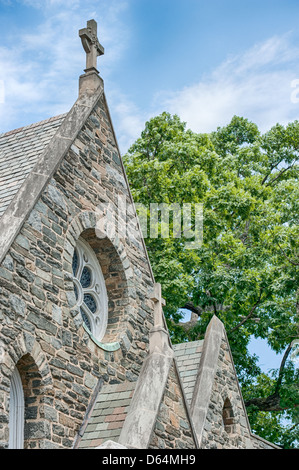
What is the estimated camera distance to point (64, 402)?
9.73 m

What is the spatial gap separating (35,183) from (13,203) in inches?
23.9

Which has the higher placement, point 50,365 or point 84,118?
point 84,118

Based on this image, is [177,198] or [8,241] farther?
[177,198]

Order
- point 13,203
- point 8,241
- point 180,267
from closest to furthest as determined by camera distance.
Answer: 1. point 8,241
2. point 13,203
3. point 180,267

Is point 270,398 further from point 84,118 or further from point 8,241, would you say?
point 8,241

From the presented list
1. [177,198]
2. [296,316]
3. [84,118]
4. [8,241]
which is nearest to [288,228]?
[296,316]

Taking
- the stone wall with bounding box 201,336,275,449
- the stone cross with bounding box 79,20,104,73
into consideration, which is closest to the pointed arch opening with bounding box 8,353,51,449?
the stone wall with bounding box 201,336,275,449

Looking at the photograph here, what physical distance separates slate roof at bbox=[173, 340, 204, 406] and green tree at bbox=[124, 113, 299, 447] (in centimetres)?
478

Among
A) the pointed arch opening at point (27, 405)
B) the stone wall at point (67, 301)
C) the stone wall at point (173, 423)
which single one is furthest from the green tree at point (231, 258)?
the pointed arch opening at point (27, 405)

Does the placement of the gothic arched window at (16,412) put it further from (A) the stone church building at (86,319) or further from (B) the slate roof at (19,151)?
(B) the slate roof at (19,151)

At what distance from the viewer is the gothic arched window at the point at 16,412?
9.14m

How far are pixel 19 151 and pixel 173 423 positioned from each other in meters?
5.71

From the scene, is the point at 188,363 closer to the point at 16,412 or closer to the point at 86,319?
the point at 86,319
